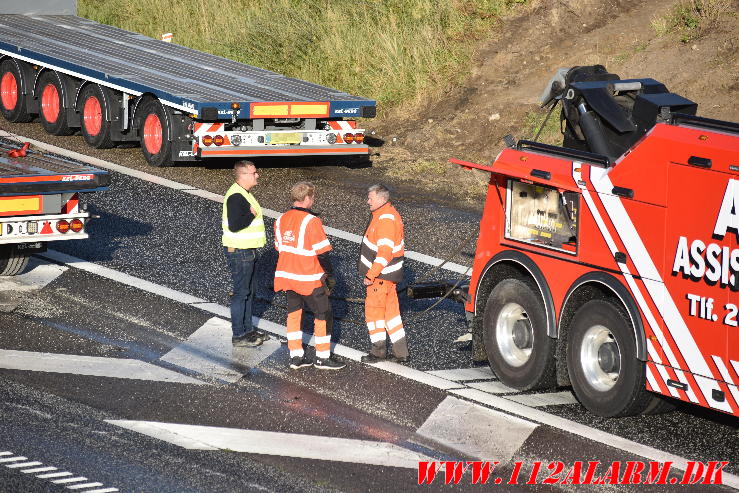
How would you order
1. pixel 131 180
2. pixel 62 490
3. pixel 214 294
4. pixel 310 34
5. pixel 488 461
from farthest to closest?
pixel 310 34 → pixel 131 180 → pixel 214 294 → pixel 488 461 → pixel 62 490

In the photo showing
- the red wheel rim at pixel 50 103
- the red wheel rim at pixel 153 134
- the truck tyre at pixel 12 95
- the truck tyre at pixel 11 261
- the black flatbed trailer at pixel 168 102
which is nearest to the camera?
Result: the truck tyre at pixel 11 261

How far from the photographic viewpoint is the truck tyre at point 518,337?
973 centimetres

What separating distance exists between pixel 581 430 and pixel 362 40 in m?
15.1

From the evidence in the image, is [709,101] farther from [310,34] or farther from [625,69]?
[310,34]

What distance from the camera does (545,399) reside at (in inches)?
388

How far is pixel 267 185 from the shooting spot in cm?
1769

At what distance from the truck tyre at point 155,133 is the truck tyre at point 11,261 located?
5.61 meters

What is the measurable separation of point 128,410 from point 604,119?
4272mm

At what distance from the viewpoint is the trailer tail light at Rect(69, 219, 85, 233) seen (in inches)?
478

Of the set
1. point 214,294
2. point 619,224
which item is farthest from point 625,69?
point 619,224

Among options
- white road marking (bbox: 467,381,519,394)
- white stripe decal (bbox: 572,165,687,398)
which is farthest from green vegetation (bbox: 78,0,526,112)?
white stripe decal (bbox: 572,165,687,398)

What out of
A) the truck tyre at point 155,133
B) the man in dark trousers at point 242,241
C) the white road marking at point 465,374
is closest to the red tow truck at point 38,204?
the man in dark trousers at point 242,241

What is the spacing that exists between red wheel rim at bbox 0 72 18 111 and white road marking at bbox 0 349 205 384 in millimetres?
11684

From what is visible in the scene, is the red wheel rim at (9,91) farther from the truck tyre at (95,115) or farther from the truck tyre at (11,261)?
the truck tyre at (11,261)
